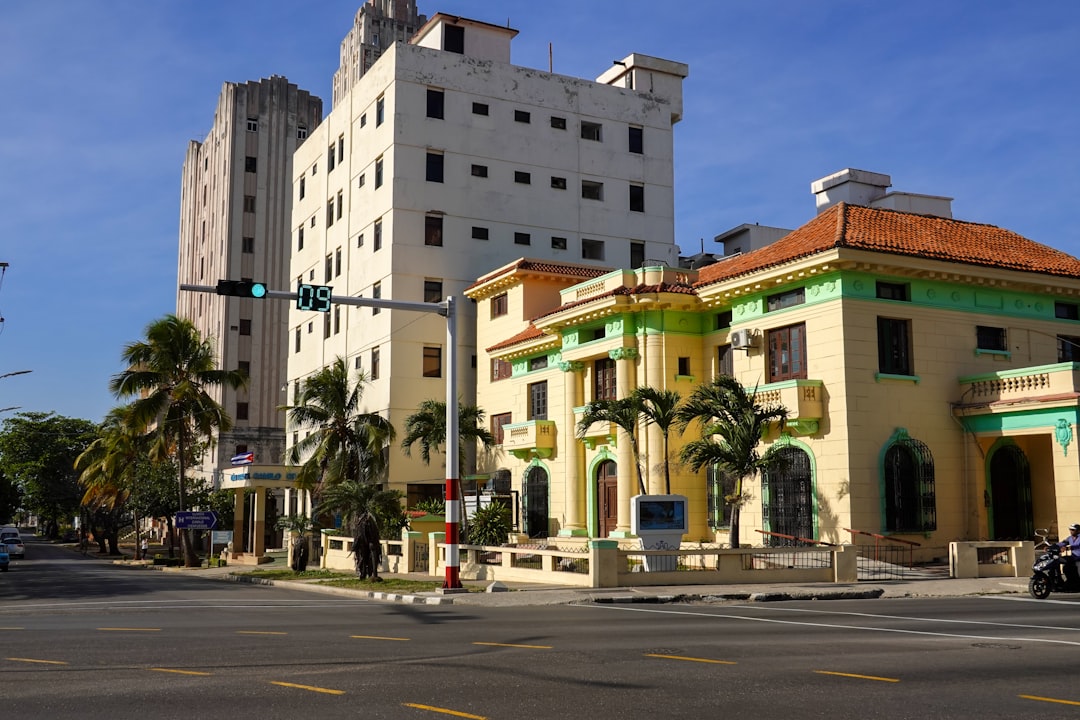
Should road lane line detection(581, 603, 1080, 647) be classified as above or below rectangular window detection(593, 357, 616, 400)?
below

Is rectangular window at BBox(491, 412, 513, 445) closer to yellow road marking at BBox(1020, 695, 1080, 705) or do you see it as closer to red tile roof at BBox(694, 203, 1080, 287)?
red tile roof at BBox(694, 203, 1080, 287)

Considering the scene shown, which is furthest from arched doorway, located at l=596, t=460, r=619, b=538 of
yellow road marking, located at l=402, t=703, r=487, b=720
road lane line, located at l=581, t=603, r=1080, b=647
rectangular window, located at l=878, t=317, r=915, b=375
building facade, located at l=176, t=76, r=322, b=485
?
building facade, located at l=176, t=76, r=322, b=485

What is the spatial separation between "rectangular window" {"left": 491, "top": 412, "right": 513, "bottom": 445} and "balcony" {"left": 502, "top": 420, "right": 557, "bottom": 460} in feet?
9.97

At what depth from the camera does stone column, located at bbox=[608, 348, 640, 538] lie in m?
33.4

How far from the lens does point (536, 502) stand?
131ft

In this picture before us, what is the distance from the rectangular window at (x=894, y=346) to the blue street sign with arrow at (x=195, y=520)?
93.4 feet

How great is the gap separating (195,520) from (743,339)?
82.6 feet

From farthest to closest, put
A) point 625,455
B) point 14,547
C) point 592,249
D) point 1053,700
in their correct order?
point 14,547 < point 592,249 < point 625,455 < point 1053,700

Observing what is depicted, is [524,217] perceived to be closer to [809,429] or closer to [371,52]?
[809,429]

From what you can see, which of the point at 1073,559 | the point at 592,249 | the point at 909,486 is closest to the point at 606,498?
the point at 909,486

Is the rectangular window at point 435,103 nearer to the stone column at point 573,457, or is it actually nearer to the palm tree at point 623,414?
the stone column at point 573,457

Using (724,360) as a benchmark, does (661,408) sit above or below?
below

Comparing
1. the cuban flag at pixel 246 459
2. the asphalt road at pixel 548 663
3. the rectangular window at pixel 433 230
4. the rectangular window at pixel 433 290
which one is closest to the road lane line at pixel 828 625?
the asphalt road at pixel 548 663

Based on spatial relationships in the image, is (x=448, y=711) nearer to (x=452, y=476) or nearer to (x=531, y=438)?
(x=452, y=476)
